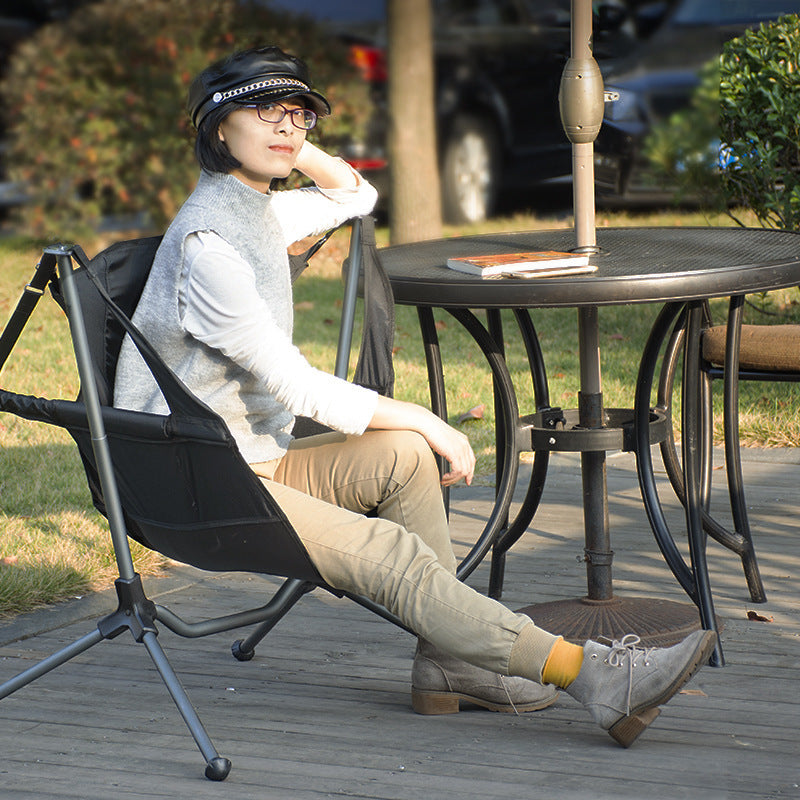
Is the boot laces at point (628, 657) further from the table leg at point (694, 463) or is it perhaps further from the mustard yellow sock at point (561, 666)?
the table leg at point (694, 463)

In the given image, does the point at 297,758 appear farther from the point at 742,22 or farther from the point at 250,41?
the point at 250,41

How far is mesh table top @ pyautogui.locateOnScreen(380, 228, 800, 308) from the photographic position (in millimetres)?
3027

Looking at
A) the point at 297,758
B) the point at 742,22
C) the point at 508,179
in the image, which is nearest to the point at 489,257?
the point at 297,758

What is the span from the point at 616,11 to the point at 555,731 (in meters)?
9.91

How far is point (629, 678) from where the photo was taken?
2.72 m

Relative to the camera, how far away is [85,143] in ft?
34.8

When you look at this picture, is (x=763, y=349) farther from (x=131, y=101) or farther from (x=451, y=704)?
(x=131, y=101)

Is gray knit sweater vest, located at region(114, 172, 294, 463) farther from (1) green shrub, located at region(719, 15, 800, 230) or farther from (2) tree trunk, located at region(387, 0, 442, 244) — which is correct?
(2) tree trunk, located at region(387, 0, 442, 244)

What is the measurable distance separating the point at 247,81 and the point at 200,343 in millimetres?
545

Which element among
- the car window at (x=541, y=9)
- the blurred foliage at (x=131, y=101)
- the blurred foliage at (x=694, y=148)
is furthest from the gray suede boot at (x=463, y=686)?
the car window at (x=541, y=9)

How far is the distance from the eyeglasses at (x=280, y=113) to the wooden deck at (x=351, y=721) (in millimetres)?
1302

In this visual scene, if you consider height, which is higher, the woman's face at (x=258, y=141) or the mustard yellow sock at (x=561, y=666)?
the woman's face at (x=258, y=141)

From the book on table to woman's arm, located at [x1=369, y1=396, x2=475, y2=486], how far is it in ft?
1.51

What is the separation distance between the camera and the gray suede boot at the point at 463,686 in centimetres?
297
